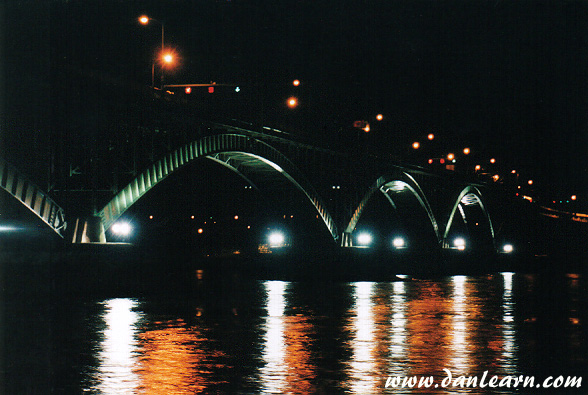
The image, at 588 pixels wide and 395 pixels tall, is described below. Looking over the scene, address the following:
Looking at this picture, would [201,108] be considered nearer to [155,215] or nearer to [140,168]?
[140,168]

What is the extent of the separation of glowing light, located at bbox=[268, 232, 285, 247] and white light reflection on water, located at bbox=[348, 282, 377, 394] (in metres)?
50.7

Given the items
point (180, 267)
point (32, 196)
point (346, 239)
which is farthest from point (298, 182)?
point (32, 196)

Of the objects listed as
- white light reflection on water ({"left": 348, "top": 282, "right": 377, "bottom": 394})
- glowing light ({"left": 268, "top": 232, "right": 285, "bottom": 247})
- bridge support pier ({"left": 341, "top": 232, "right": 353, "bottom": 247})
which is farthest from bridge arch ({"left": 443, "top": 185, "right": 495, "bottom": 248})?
white light reflection on water ({"left": 348, "top": 282, "right": 377, "bottom": 394})

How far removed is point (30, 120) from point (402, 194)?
71317 millimetres

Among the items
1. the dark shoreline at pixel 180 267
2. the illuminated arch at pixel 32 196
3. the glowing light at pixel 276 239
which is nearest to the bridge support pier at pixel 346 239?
the glowing light at pixel 276 239

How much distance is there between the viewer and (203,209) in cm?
13288

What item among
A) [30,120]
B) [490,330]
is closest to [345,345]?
[490,330]

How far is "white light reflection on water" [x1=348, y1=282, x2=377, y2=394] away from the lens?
412 inches

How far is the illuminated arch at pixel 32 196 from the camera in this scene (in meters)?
33.4

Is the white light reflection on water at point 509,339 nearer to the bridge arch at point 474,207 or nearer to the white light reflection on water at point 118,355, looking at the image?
the white light reflection on water at point 118,355

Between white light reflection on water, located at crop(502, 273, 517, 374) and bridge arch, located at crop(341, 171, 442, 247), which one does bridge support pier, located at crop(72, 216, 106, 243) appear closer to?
white light reflection on water, located at crop(502, 273, 517, 374)

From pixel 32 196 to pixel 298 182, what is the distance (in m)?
31.8

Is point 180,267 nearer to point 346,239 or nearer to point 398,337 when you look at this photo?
point 398,337

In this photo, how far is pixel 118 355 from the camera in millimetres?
12914
